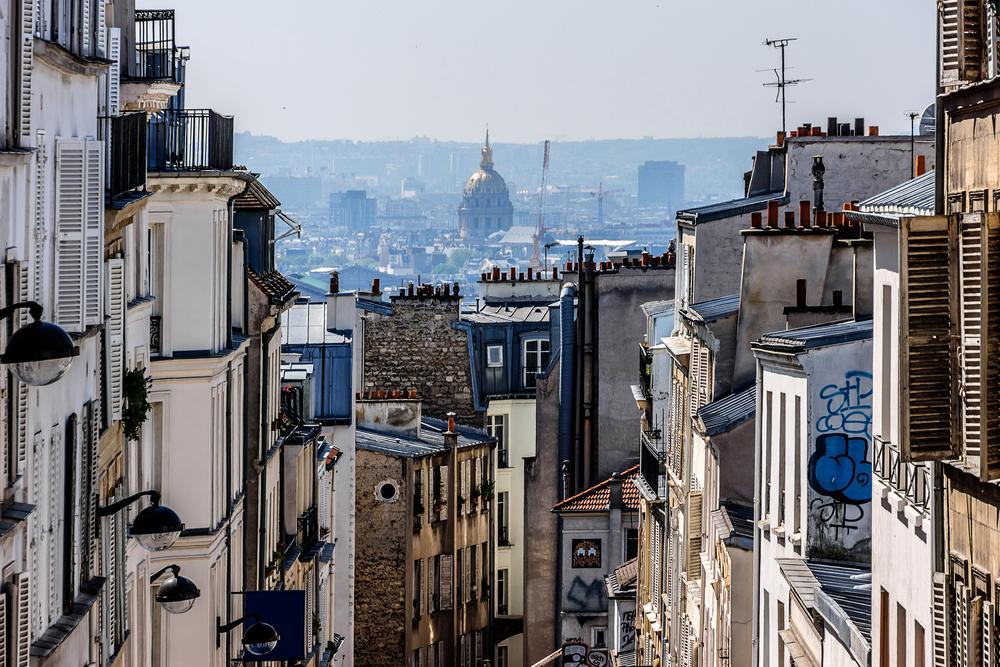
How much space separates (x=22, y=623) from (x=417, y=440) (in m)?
36.9

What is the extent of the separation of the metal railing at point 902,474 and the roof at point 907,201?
5.14ft

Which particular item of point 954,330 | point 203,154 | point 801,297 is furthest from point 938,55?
point 203,154

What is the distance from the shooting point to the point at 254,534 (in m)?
31.0

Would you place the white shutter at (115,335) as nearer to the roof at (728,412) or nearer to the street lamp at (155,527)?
the street lamp at (155,527)

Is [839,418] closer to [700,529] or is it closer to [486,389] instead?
[700,529]

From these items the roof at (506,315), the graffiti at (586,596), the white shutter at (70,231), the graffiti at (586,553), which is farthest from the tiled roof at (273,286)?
Result: the roof at (506,315)

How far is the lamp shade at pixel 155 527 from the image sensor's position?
18.1m

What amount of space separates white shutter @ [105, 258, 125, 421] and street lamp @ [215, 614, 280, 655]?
634 cm

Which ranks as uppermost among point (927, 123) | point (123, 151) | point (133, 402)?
point (927, 123)

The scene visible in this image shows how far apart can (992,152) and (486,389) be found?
4794 cm

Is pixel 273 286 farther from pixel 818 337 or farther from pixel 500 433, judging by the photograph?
pixel 500 433

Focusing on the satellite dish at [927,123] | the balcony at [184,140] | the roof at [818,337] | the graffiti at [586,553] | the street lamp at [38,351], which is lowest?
the graffiti at [586,553]

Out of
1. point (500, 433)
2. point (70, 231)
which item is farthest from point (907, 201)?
point (500, 433)

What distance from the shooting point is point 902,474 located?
14445mm
